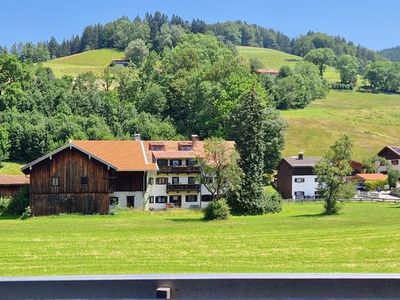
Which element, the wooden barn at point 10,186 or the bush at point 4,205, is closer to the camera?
the bush at point 4,205

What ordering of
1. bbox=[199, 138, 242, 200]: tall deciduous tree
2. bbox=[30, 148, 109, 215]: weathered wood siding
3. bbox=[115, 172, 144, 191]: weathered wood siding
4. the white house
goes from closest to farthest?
bbox=[199, 138, 242, 200]: tall deciduous tree → bbox=[30, 148, 109, 215]: weathered wood siding → bbox=[115, 172, 144, 191]: weathered wood siding → the white house

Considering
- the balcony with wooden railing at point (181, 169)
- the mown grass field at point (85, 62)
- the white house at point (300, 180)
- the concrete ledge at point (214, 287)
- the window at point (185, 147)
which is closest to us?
the concrete ledge at point (214, 287)

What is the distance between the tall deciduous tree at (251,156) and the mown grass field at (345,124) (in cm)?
3888

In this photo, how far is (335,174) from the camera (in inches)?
1843

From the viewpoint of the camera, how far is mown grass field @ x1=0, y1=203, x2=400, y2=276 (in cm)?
2100

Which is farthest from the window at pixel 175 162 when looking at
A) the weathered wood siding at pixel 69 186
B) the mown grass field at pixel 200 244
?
the mown grass field at pixel 200 244

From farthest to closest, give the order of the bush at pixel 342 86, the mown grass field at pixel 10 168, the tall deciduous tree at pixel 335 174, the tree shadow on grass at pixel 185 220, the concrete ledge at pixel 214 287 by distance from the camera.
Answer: the bush at pixel 342 86 → the mown grass field at pixel 10 168 → the tall deciduous tree at pixel 335 174 → the tree shadow on grass at pixel 185 220 → the concrete ledge at pixel 214 287

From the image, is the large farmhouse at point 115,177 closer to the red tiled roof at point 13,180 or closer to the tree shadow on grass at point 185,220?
the red tiled roof at point 13,180

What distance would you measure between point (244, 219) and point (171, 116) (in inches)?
1973

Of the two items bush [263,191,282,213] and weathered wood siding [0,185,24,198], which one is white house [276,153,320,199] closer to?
bush [263,191,282,213]

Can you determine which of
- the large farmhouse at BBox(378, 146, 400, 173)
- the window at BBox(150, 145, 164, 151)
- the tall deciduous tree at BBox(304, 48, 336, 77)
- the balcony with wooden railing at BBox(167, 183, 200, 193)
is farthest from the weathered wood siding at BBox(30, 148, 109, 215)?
the tall deciduous tree at BBox(304, 48, 336, 77)

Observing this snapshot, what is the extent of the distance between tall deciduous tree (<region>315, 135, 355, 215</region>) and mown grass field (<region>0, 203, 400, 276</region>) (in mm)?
2382

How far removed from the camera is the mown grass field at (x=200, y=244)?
68.9ft

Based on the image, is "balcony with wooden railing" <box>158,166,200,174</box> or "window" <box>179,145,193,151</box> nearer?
"balcony with wooden railing" <box>158,166,200,174</box>
